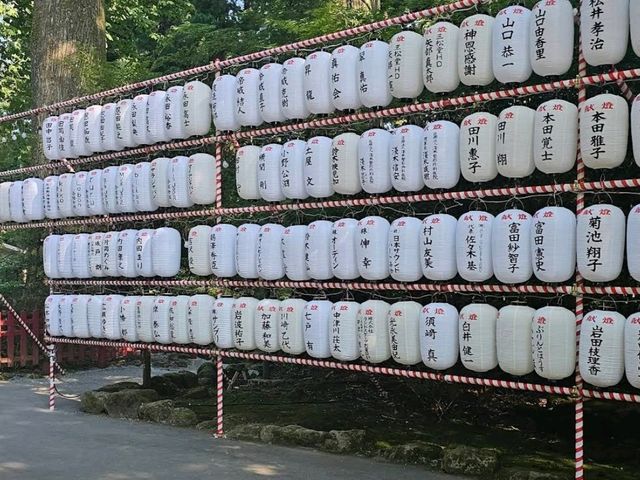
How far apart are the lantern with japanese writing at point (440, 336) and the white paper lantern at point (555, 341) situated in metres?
0.85

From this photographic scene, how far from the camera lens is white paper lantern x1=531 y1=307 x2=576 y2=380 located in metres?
5.97

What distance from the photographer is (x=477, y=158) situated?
6.59 meters

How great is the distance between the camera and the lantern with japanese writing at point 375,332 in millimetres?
7211

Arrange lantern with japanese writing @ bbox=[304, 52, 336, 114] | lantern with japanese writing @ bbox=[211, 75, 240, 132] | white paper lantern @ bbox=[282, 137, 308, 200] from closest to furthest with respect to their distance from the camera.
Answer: lantern with japanese writing @ bbox=[304, 52, 336, 114] → white paper lantern @ bbox=[282, 137, 308, 200] → lantern with japanese writing @ bbox=[211, 75, 240, 132]

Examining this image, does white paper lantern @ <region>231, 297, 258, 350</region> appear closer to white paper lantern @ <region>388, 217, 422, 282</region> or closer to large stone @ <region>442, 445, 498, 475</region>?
white paper lantern @ <region>388, 217, 422, 282</region>

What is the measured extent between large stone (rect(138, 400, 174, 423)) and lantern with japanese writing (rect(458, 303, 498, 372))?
13.6ft

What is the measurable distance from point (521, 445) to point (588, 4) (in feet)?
14.4

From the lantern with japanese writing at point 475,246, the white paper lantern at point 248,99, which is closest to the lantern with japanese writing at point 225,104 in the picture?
the white paper lantern at point 248,99

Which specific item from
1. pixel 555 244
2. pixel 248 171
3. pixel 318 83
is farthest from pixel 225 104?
pixel 555 244

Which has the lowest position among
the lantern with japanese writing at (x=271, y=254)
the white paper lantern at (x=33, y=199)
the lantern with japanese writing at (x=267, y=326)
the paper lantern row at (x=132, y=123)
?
the lantern with japanese writing at (x=267, y=326)

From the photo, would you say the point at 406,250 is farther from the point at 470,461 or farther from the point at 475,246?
the point at 470,461

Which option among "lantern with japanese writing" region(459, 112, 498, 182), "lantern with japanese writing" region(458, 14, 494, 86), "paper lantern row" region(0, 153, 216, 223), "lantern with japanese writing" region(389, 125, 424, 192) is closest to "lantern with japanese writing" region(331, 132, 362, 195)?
"lantern with japanese writing" region(389, 125, 424, 192)

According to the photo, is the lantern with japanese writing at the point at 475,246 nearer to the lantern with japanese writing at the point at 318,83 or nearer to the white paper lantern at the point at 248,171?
the lantern with japanese writing at the point at 318,83

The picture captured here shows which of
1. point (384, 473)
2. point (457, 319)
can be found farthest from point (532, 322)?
point (384, 473)
